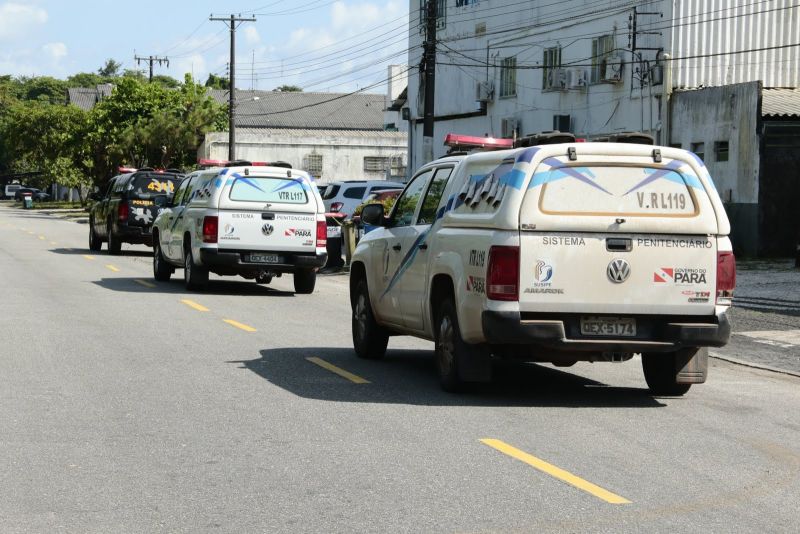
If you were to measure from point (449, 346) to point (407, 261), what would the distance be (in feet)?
4.80

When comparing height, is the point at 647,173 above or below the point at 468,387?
above

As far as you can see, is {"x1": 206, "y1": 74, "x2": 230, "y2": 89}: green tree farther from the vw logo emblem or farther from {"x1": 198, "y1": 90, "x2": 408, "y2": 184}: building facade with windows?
the vw logo emblem

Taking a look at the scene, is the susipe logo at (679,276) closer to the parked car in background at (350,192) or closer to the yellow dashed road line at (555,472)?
the yellow dashed road line at (555,472)

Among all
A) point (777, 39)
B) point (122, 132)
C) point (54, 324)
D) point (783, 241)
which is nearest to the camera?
point (54, 324)

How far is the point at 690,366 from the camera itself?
11344 millimetres

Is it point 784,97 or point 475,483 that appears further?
point 784,97

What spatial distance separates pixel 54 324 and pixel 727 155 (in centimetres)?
2298

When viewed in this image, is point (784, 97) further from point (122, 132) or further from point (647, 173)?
point (122, 132)

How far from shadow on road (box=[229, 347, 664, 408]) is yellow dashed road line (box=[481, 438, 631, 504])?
6.17 ft

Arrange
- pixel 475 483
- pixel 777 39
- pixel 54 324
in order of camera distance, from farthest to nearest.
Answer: pixel 777 39, pixel 54 324, pixel 475 483

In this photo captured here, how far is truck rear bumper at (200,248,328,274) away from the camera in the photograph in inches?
856

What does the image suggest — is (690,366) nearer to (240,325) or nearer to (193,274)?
(240,325)

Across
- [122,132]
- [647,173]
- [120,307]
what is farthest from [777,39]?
[122,132]

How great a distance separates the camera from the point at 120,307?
19203 mm
